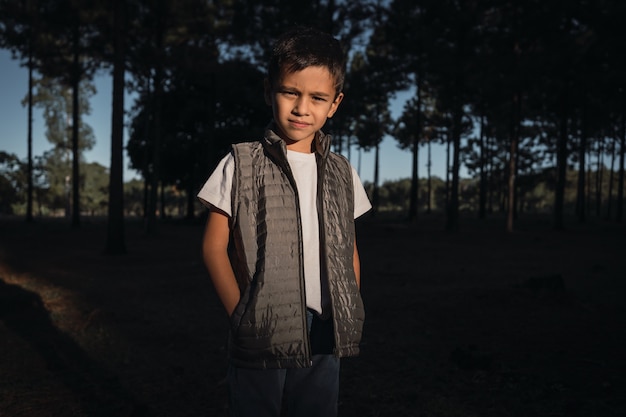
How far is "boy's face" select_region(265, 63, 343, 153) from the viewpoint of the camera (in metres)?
1.87

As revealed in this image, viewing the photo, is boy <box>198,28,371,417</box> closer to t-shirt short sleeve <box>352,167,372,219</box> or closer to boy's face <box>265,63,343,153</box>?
boy's face <box>265,63,343,153</box>

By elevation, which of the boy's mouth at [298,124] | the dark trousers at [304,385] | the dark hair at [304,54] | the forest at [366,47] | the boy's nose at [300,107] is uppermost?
the forest at [366,47]

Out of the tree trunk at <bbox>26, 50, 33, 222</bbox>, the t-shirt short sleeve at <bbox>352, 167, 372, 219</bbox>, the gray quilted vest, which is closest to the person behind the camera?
the gray quilted vest

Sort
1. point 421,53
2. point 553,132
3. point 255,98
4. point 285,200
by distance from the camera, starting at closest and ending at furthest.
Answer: point 285,200, point 421,53, point 255,98, point 553,132

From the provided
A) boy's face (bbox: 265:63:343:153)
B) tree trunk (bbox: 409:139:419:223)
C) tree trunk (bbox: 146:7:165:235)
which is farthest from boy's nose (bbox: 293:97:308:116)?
tree trunk (bbox: 409:139:419:223)

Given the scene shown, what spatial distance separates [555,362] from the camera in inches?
189

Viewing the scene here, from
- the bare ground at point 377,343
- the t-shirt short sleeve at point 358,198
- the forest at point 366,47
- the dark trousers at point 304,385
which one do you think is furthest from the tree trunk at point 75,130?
the dark trousers at point 304,385

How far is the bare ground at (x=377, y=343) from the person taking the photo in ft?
13.1

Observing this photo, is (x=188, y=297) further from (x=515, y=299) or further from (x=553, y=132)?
(x=553, y=132)

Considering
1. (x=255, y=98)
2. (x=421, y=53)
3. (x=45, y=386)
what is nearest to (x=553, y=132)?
(x=421, y=53)

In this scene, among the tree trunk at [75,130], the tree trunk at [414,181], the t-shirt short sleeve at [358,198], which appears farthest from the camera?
the tree trunk at [414,181]

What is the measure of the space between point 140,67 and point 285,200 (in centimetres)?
1930

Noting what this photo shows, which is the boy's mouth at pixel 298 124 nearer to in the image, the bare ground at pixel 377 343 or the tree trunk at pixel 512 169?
the bare ground at pixel 377 343

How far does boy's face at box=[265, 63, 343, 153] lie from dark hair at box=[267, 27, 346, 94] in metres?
0.02
